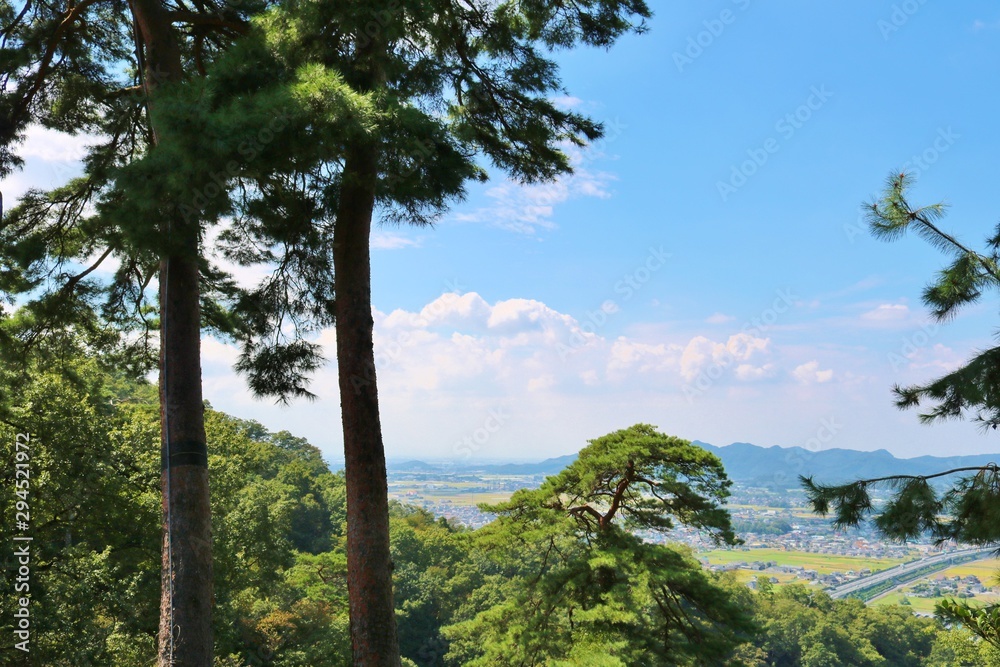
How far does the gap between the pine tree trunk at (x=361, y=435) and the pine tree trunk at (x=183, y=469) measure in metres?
0.85

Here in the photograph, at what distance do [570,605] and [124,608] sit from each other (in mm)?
5517

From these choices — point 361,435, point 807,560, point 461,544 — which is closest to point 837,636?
point 461,544

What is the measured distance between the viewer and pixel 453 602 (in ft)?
91.9

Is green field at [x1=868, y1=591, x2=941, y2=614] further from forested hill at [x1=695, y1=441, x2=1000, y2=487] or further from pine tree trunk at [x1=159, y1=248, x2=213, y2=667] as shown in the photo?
pine tree trunk at [x1=159, y1=248, x2=213, y2=667]

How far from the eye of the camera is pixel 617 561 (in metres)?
8.18

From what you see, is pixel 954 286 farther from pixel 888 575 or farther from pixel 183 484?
pixel 888 575

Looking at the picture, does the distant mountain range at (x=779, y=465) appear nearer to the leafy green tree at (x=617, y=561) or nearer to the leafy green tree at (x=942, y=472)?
the leafy green tree at (x=617, y=561)

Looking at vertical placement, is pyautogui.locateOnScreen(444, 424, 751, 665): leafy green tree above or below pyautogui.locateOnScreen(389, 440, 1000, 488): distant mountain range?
above

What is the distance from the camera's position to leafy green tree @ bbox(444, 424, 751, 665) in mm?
8133

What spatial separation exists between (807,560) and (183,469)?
10117 centimetres

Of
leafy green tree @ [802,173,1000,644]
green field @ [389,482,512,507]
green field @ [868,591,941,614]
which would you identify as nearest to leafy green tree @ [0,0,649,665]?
leafy green tree @ [802,173,1000,644]

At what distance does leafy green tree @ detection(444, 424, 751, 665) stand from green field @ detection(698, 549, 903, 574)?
270 feet

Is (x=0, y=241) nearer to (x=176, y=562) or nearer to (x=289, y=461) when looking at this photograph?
(x=176, y=562)

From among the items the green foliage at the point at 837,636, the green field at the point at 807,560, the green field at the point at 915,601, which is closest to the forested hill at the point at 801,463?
the green field at the point at 807,560
